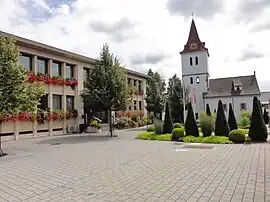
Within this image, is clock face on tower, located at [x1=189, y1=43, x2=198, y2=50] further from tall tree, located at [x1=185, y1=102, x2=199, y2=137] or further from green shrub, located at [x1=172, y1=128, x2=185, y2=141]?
green shrub, located at [x1=172, y1=128, x2=185, y2=141]

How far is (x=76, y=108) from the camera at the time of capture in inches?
974

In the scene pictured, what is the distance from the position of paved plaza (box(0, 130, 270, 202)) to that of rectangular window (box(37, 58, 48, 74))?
11.8 m

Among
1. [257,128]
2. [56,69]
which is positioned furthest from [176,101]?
[257,128]

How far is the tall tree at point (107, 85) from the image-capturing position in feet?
66.6

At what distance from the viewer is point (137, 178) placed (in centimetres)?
708

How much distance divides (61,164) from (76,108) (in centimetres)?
1578

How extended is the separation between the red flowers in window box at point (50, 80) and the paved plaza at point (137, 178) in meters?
10.1

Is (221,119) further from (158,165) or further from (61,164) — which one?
(61,164)

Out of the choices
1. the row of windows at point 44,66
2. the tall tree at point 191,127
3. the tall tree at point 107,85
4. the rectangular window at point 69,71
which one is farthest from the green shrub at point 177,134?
the rectangular window at point 69,71

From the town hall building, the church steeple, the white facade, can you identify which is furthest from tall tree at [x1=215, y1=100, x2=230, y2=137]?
the church steeple

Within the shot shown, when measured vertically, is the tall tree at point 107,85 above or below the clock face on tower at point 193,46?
below

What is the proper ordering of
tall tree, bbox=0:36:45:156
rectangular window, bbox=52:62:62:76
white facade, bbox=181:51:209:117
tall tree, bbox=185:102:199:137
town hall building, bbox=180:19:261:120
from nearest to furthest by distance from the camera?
tall tree, bbox=0:36:45:156 < tall tree, bbox=185:102:199:137 < rectangular window, bbox=52:62:62:76 < town hall building, bbox=180:19:261:120 < white facade, bbox=181:51:209:117

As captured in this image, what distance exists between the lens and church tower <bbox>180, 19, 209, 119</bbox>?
48.1m

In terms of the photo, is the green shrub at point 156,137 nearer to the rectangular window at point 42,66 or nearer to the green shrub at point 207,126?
the green shrub at point 207,126
